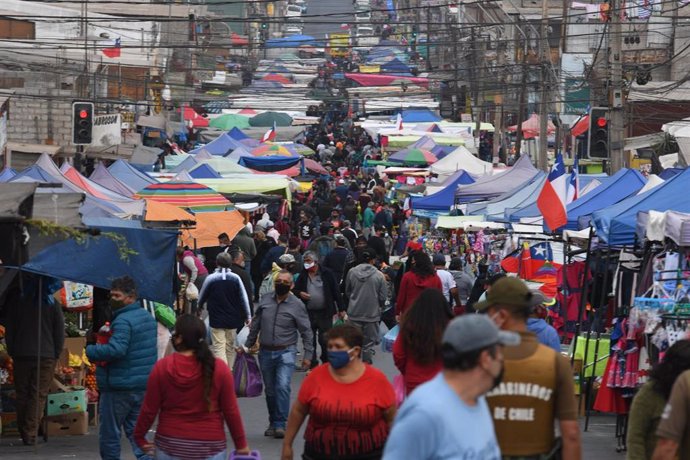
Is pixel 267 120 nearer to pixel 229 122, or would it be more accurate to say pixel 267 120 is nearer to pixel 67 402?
pixel 229 122

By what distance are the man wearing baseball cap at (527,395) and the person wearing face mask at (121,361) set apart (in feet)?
13.7

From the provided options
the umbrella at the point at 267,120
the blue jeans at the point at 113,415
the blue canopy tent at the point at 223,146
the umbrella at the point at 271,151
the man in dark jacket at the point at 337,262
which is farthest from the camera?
the umbrella at the point at 267,120

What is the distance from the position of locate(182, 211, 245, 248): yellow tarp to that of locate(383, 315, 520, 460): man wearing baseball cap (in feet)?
53.5

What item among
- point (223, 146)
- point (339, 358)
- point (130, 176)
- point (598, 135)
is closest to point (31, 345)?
point (339, 358)

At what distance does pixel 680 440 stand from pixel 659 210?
6452mm

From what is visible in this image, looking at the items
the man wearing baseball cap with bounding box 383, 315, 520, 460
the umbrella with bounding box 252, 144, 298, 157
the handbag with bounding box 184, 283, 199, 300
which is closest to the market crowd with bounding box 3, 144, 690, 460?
the man wearing baseball cap with bounding box 383, 315, 520, 460

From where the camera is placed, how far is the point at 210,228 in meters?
21.1

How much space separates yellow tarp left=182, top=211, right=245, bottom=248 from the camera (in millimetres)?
21031

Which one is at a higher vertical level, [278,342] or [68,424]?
[278,342]

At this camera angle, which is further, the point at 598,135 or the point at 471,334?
the point at 598,135

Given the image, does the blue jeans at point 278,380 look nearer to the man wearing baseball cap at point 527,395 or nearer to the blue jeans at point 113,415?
the blue jeans at point 113,415

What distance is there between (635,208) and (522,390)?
286 inches

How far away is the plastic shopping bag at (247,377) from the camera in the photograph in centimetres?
1208

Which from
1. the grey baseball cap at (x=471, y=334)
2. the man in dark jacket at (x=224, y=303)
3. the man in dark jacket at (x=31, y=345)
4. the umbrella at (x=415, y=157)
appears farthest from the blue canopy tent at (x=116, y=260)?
the umbrella at (x=415, y=157)
